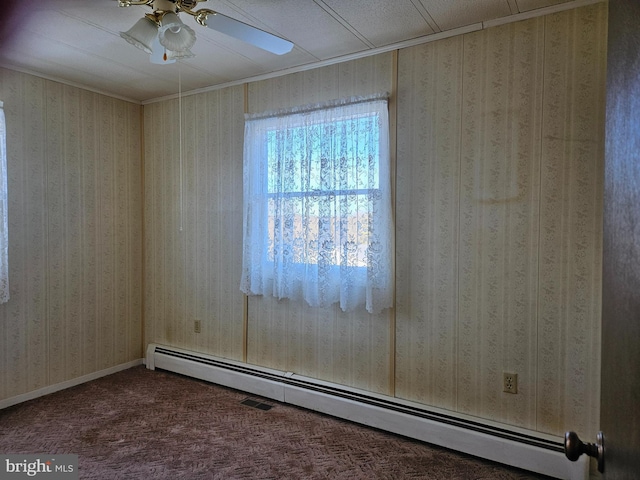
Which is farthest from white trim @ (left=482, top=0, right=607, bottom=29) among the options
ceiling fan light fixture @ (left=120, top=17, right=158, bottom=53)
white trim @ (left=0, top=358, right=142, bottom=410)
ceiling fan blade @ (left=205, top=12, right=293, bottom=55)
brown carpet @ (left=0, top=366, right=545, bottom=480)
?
white trim @ (left=0, top=358, right=142, bottom=410)

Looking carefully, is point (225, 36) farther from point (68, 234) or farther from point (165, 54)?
point (68, 234)

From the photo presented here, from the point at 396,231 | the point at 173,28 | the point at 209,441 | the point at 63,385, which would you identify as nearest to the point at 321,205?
the point at 396,231

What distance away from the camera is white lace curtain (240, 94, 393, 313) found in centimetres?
258

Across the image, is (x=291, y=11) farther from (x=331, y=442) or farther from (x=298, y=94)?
(x=331, y=442)

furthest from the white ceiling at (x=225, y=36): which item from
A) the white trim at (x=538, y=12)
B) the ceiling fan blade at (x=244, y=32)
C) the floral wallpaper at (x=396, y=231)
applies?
the ceiling fan blade at (x=244, y=32)

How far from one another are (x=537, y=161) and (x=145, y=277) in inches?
135

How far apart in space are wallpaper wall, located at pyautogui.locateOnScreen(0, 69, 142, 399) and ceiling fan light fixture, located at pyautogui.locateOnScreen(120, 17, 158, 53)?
180 centimetres

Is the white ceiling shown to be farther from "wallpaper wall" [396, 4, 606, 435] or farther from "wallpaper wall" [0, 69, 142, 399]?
"wallpaper wall" [0, 69, 142, 399]

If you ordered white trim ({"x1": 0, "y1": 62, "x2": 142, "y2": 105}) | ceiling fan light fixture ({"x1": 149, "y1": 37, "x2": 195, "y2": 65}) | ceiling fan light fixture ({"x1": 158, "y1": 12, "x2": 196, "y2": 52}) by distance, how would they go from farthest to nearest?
white trim ({"x1": 0, "y1": 62, "x2": 142, "y2": 105}), ceiling fan light fixture ({"x1": 149, "y1": 37, "x2": 195, "y2": 65}), ceiling fan light fixture ({"x1": 158, "y1": 12, "x2": 196, "y2": 52})

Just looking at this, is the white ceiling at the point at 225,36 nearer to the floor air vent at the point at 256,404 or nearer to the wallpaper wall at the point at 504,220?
the wallpaper wall at the point at 504,220

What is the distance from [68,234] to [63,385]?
1.22 m

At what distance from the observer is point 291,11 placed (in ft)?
6.98

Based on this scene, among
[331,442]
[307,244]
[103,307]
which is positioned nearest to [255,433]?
[331,442]

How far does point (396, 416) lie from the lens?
98.5 inches
